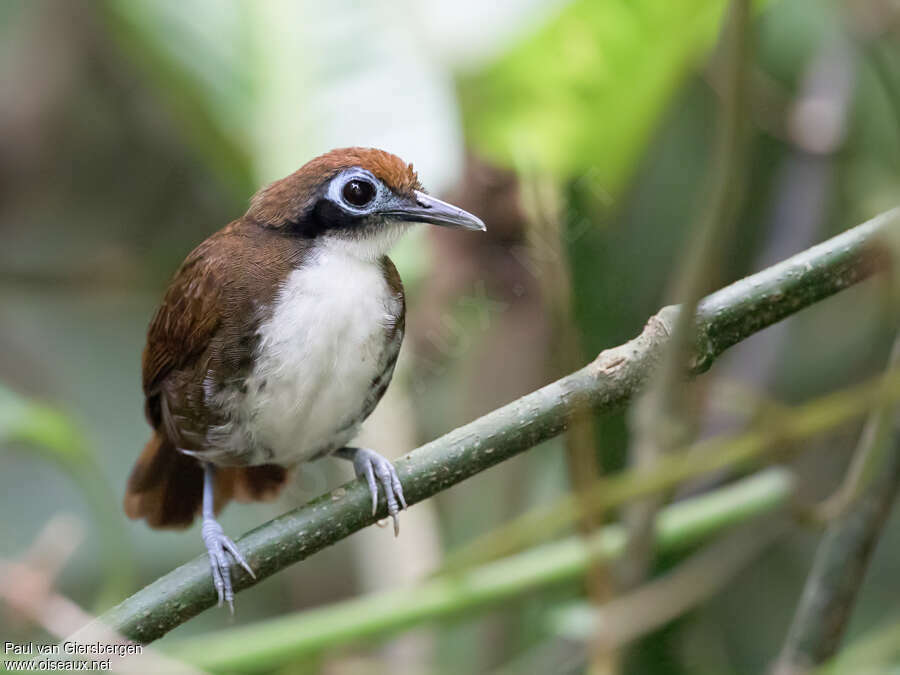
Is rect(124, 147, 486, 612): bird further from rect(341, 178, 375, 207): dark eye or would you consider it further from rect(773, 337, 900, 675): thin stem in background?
rect(773, 337, 900, 675): thin stem in background

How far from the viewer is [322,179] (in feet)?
7.32

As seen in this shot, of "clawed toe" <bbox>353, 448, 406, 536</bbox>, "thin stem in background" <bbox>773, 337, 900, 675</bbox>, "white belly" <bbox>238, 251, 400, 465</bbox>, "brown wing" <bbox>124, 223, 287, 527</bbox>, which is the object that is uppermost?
"brown wing" <bbox>124, 223, 287, 527</bbox>

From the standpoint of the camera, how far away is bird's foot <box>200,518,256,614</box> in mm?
1803

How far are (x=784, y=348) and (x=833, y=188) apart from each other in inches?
19.6

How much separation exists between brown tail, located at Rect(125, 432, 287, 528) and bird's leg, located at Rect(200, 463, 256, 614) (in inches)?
2.7

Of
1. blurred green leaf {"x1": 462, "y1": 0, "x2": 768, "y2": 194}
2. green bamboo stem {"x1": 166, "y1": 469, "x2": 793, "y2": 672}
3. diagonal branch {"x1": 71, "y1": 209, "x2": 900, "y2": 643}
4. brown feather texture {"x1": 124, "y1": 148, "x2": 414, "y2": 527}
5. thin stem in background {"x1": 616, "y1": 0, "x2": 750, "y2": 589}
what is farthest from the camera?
blurred green leaf {"x1": 462, "y1": 0, "x2": 768, "y2": 194}

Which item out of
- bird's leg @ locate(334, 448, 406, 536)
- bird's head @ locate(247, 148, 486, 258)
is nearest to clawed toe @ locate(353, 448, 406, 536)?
bird's leg @ locate(334, 448, 406, 536)

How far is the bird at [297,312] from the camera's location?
7.21ft

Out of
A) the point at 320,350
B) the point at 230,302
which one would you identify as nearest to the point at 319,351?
the point at 320,350

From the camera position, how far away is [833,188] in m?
3.42

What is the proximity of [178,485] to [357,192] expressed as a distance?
3.11 feet

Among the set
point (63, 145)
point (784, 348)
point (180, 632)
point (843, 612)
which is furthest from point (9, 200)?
point (843, 612)

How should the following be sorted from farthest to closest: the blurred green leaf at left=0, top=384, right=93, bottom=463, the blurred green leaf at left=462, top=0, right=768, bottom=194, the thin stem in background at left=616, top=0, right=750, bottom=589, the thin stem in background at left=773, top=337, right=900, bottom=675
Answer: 1. the blurred green leaf at left=462, top=0, right=768, bottom=194
2. the blurred green leaf at left=0, top=384, right=93, bottom=463
3. the thin stem in background at left=773, top=337, right=900, bottom=675
4. the thin stem in background at left=616, top=0, right=750, bottom=589

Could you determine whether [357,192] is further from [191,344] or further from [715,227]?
[715,227]
